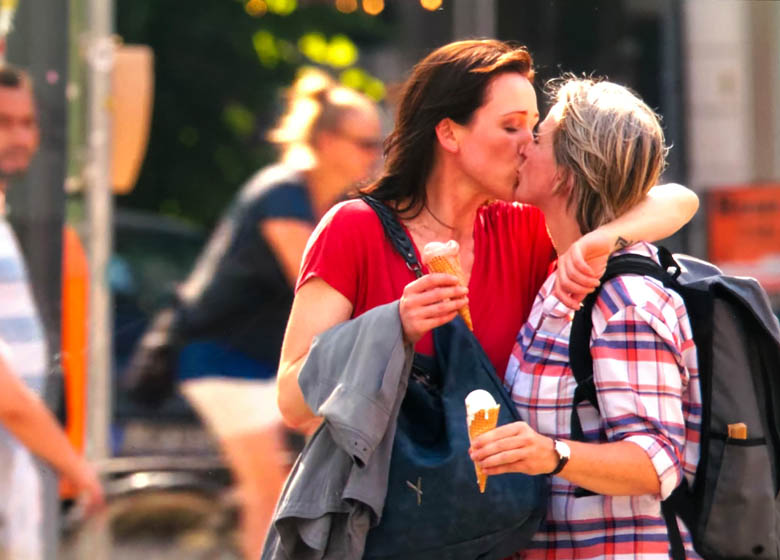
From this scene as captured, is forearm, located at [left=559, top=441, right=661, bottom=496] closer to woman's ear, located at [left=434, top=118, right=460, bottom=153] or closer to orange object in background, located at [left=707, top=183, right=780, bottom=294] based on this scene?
woman's ear, located at [left=434, top=118, right=460, bottom=153]

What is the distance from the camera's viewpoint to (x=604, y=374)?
86.4 inches

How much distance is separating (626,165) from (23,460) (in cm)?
196

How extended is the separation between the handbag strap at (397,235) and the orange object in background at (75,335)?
329 cm

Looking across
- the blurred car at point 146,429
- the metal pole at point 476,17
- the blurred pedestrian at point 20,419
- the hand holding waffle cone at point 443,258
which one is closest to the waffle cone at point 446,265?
the hand holding waffle cone at point 443,258

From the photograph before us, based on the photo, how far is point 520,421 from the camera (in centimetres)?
216

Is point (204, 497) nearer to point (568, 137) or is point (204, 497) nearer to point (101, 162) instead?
point (101, 162)

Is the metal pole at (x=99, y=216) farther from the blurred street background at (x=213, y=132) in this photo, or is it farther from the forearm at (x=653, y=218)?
the forearm at (x=653, y=218)

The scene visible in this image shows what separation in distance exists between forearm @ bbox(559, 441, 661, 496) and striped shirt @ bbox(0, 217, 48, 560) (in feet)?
6.01

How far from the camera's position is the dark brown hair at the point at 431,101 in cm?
240

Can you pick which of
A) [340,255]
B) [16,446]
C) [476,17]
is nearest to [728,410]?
[340,255]

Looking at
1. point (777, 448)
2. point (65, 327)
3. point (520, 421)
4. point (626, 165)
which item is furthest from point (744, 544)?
point (65, 327)

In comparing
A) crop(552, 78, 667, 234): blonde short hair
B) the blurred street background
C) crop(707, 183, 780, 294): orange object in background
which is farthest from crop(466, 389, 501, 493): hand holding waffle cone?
crop(707, 183, 780, 294): orange object in background

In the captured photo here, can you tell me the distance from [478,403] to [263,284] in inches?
114

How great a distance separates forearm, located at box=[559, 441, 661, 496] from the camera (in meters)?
2.12
